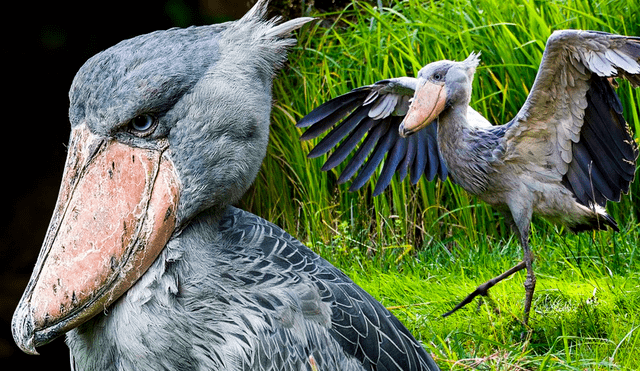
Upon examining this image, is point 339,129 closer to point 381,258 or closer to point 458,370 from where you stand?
point 381,258

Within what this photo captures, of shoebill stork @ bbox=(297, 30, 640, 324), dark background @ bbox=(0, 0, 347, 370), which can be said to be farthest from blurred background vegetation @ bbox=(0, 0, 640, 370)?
shoebill stork @ bbox=(297, 30, 640, 324)

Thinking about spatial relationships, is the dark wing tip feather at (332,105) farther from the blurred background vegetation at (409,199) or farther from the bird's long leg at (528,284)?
the bird's long leg at (528,284)

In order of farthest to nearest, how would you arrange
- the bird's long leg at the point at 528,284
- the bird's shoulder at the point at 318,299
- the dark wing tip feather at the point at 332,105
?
the dark wing tip feather at the point at 332,105 → the bird's long leg at the point at 528,284 → the bird's shoulder at the point at 318,299

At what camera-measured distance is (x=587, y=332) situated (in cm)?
273

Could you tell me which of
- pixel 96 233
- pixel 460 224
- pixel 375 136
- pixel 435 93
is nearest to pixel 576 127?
pixel 435 93

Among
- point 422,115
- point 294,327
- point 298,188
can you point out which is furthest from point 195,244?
point 298,188

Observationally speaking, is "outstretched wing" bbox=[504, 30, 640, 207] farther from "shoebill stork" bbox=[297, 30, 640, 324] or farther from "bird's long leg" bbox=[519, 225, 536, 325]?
"bird's long leg" bbox=[519, 225, 536, 325]

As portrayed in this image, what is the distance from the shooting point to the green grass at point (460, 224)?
2760 millimetres

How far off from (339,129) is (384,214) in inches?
39.9

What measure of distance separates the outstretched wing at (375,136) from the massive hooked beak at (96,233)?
6.17ft

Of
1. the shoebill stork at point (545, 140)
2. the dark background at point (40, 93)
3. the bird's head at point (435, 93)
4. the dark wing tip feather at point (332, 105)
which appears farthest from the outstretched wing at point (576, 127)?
the dark background at point (40, 93)

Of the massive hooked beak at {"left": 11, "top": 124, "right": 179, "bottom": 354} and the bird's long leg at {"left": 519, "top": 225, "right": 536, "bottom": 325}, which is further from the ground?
the massive hooked beak at {"left": 11, "top": 124, "right": 179, "bottom": 354}

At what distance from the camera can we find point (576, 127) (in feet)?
9.39

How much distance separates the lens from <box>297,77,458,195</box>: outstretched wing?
3332 mm
